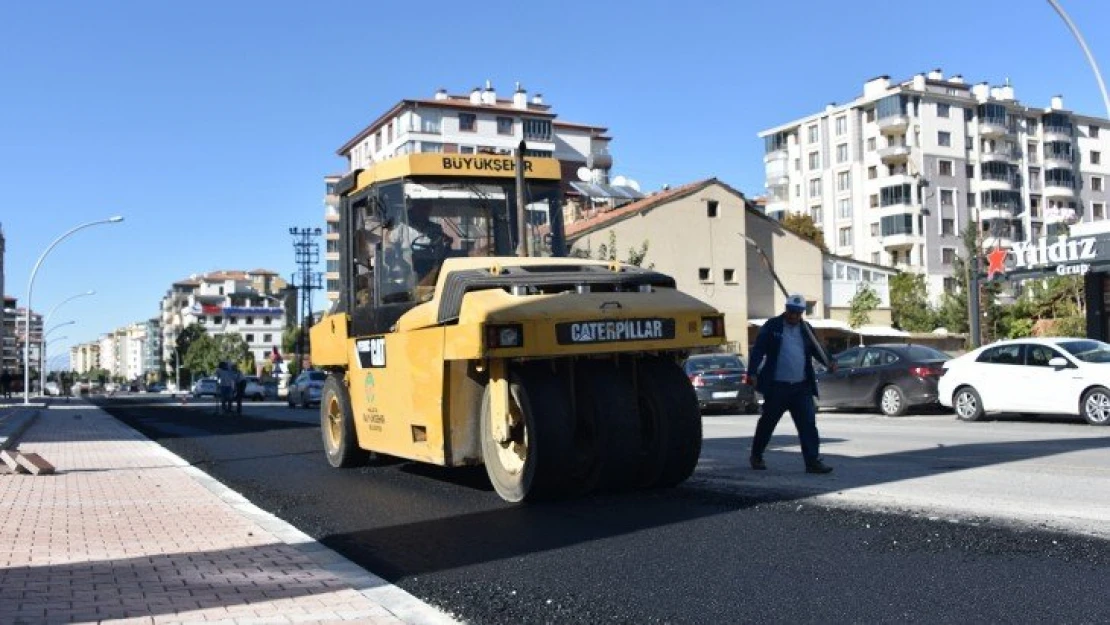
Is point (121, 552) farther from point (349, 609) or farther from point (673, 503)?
point (673, 503)

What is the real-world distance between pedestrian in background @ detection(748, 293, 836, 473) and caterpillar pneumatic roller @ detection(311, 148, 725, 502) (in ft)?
4.60

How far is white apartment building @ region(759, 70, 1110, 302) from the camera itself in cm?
8456

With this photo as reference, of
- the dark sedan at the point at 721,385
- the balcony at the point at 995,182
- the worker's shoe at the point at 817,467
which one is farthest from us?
the balcony at the point at 995,182

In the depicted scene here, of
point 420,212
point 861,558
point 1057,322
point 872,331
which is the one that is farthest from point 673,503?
point 872,331

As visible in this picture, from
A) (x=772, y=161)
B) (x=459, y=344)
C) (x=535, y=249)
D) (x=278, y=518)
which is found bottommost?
(x=278, y=518)

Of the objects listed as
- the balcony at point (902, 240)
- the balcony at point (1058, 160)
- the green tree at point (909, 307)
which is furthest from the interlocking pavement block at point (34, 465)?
the balcony at point (1058, 160)

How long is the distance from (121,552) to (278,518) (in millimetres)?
1650

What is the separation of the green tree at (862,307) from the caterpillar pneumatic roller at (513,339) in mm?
46827

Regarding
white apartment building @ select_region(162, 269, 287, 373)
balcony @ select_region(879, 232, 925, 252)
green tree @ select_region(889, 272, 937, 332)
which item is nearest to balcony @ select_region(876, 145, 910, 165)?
balcony @ select_region(879, 232, 925, 252)

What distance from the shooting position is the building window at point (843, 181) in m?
89.7

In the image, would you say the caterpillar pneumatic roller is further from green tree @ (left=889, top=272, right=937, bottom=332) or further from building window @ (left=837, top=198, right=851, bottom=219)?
building window @ (left=837, top=198, right=851, bottom=219)

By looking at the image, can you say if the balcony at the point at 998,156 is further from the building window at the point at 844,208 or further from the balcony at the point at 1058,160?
the building window at the point at 844,208

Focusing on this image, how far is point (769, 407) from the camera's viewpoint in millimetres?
9953

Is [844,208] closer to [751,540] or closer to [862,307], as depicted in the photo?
[862,307]
